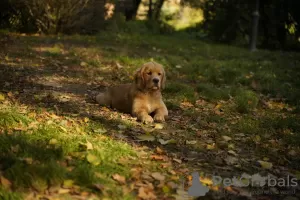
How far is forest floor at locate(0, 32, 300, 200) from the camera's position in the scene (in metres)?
3.67

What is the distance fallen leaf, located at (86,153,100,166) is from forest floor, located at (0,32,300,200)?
1 centimetres

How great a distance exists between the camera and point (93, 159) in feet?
13.1

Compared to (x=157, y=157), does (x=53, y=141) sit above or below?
above

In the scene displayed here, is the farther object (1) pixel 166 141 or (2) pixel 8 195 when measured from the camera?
(1) pixel 166 141

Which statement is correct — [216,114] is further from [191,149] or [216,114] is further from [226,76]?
[226,76]

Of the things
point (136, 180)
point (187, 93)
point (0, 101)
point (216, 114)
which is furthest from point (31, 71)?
point (136, 180)

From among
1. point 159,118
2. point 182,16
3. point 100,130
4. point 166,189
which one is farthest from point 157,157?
point 182,16

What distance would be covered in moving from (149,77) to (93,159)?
8.11 feet

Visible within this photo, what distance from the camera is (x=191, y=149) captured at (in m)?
4.94

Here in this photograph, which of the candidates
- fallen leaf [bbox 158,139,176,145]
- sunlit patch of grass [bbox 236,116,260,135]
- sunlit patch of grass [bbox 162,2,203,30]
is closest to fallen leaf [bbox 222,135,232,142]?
sunlit patch of grass [bbox 236,116,260,135]

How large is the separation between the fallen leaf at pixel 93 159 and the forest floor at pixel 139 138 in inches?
0.4

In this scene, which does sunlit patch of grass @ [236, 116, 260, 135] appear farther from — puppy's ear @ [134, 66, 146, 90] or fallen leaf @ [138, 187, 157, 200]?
fallen leaf @ [138, 187, 157, 200]

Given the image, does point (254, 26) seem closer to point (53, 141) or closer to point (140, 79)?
point (140, 79)

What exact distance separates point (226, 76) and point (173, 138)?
17.5ft
